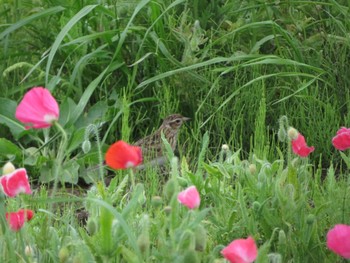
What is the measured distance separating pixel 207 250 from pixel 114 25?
2.78 meters

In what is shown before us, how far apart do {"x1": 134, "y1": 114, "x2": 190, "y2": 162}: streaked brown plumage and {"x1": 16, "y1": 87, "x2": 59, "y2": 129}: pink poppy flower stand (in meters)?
2.59

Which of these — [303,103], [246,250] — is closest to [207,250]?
[246,250]

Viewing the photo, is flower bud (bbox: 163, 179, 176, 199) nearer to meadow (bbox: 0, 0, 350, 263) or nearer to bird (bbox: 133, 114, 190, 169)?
meadow (bbox: 0, 0, 350, 263)

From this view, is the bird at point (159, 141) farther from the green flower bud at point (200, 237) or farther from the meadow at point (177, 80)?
the green flower bud at point (200, 237)

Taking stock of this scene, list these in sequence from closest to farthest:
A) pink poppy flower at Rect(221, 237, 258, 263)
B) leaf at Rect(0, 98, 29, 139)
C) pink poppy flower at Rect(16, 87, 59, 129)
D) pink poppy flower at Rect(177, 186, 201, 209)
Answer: pink poppy flower at Rect(221, 237, 258, 263), pink poppy flower at Rect(16, 87, 59, 129), pink poppy flower at Rect(177, 186, 201, 209), leaf at Rect(0, 98, 29, 139)

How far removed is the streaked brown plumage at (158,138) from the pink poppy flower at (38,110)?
8.51ft

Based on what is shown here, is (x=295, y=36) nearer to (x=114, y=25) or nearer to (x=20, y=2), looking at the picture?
(x=114, y=25)

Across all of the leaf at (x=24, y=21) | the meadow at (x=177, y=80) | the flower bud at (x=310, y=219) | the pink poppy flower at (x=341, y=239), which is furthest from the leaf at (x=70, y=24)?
the pink poppy flower at (x=341, y=239)

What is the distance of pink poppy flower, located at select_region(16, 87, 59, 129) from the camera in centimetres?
247

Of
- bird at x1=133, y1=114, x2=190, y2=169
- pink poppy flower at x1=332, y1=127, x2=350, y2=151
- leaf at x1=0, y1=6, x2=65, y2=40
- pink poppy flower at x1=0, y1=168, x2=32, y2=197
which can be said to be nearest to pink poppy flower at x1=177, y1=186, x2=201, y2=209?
pink poppy flower at x1=0, y1=168, x2=32, y2=197

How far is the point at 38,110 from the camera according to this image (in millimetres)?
2471

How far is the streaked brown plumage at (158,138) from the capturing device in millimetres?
5133

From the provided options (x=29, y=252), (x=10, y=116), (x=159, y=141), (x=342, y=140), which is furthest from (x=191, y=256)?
(x=10, y=116)

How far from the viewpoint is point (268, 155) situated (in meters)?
4.77
